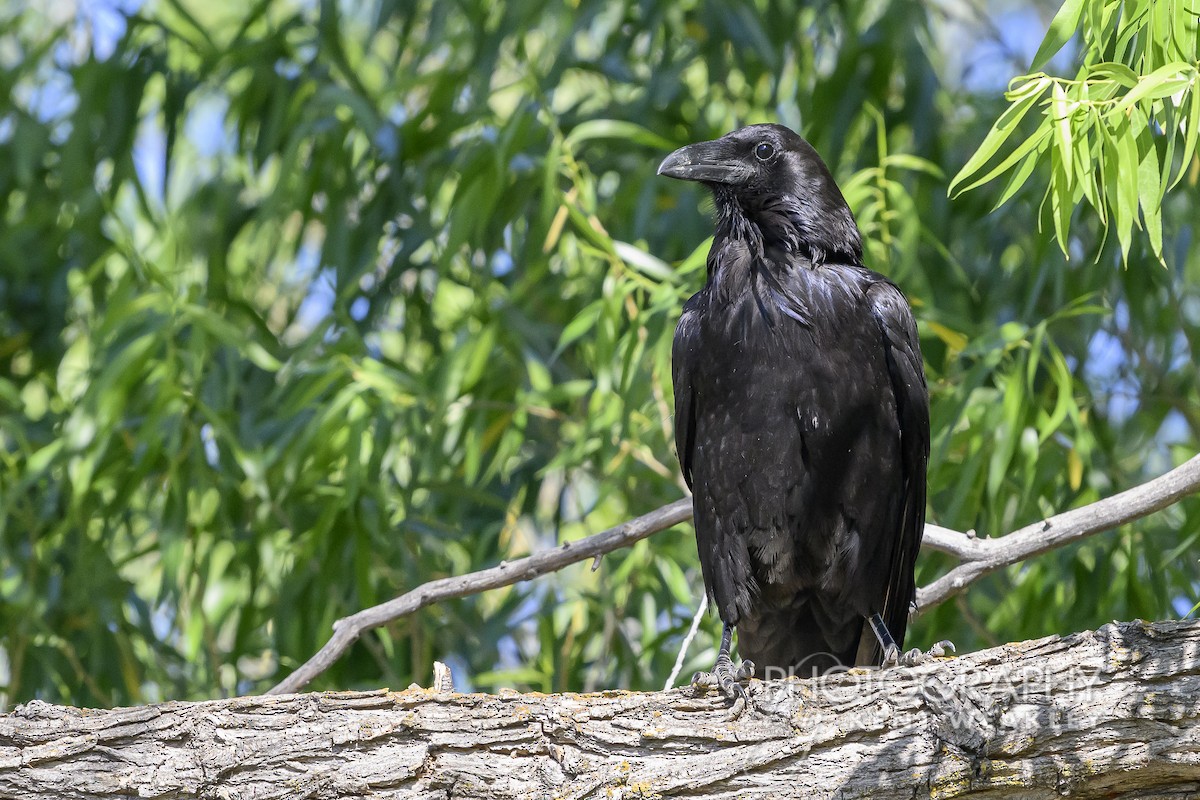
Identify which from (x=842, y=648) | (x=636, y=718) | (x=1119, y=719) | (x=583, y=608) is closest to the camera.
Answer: (x=1119, y=719)

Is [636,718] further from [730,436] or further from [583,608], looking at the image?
[583,608]

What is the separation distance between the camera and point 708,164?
3631mm

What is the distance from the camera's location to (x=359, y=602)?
4.11m

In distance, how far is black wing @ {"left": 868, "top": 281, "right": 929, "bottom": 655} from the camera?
338 centimetres

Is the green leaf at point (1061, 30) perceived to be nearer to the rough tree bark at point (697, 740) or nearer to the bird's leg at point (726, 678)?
the rough tree bark at point (697, 740)

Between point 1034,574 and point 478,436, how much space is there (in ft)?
6.12

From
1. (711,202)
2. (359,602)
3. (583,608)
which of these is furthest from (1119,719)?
(583,608)

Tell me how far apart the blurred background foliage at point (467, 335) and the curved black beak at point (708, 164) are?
0.29 metres

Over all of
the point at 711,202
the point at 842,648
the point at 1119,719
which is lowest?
the point at 1119,719

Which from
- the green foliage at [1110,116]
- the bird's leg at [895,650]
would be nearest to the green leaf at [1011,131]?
the green foliage at [1110,116]

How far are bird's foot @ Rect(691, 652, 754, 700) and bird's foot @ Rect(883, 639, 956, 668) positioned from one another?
339 mm

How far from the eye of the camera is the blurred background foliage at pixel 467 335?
3.93m

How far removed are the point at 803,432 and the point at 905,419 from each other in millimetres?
337

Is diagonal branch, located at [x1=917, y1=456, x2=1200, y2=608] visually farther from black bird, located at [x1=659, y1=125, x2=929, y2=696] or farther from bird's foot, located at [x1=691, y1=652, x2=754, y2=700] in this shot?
bird's foot, located at [x1=691, y1=652, x2=754, y2=700]
